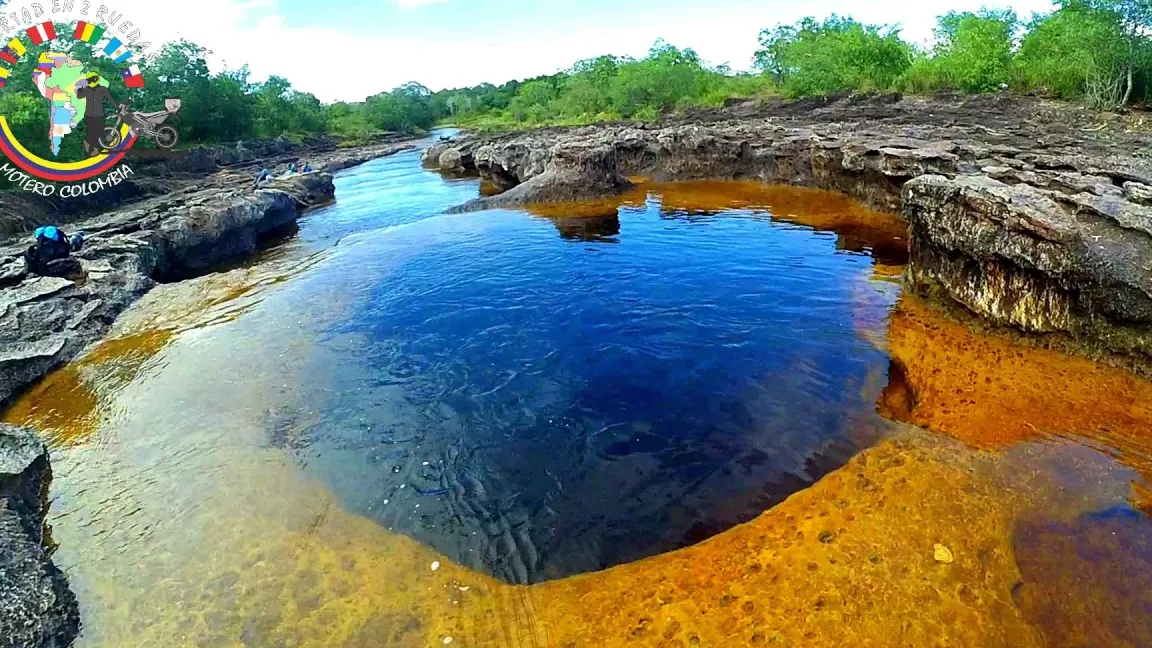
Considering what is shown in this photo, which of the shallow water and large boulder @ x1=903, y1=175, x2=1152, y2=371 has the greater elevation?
large boulder @ x1=903, y1=175, x2=1152, y2=371

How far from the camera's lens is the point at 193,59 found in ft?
163

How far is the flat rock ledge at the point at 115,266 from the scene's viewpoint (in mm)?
10555

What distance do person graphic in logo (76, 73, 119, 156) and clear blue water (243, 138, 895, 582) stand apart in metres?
18.7

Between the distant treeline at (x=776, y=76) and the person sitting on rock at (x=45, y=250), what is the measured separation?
530 inches

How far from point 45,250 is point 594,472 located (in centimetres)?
1445

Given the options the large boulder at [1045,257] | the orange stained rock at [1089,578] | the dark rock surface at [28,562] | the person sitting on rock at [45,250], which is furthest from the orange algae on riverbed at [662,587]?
the person sitting on rock at [45,250]

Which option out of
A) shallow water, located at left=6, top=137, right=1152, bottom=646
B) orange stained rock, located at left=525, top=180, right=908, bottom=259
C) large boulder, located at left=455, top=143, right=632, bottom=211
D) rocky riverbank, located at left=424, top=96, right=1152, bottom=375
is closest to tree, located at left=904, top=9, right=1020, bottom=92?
rocky riverbank, located at left=424, top=96, right=1152, bottom=375

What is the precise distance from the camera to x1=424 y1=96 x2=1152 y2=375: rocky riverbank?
7992 mm

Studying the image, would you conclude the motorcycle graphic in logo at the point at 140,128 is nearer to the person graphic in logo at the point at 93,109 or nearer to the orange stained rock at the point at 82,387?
the person graphic in logo at the point at 93,109

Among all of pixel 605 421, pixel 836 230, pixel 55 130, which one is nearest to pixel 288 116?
pixel 55 130

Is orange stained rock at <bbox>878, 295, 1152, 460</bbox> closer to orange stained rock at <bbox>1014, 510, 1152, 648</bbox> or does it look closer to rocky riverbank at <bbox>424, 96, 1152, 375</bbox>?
rocky riverbank at <bbox>424, 96, 1152, 375</bbox>

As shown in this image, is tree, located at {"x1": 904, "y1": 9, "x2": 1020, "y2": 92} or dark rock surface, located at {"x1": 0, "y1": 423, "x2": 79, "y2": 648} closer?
dark rock surface, located at {"x1": 0, "y1": 423, "x2": 79, "y2": 648}

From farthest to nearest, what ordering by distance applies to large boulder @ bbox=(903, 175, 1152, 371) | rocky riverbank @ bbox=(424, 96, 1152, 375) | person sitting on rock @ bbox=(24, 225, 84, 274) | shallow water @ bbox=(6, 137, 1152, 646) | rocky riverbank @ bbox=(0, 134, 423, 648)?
person sitting on rock @ bbox=(24, 225, 84, 274) → rocky riverbank @ bbox=(424, 96, 1152, 375) → large boulder @ bbox=(903, 175, 1152, 371) → rocky riverbank @ bbox=(0, 134, 423, 648) → shallow water @ bbox=(6, 137, 1152, 646)

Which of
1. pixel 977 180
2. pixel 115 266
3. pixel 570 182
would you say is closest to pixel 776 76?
pixel 570 182
